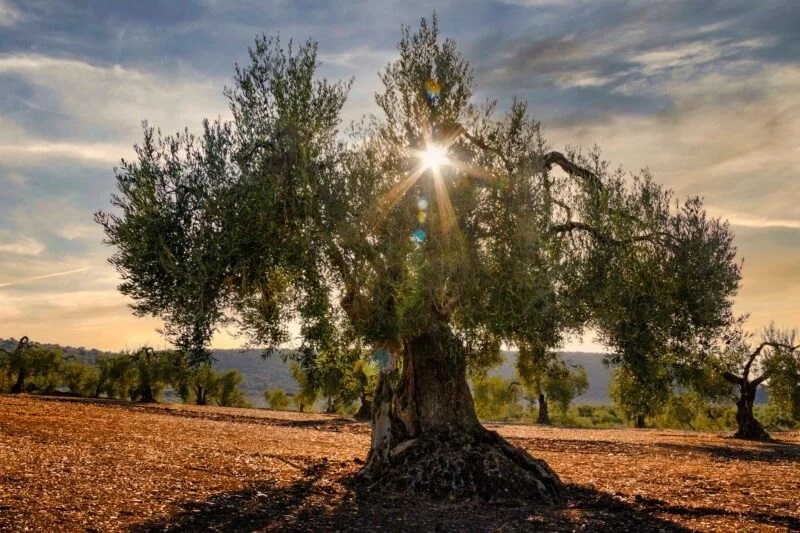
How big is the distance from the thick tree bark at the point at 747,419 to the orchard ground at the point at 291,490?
46.3 feet

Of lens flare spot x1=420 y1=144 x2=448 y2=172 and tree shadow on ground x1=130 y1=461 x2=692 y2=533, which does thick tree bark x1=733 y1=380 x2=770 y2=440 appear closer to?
→ tree shadow on ground x1=130 y1=461 x2=692 y2=533

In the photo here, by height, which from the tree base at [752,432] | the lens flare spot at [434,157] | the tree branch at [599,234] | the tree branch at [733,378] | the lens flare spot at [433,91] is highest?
the lens flare spot at [433,91]

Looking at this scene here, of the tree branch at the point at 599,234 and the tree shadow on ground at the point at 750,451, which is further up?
the tree branch at the point at 599,234

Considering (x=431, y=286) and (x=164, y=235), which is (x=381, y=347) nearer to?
(x=431, y=286)

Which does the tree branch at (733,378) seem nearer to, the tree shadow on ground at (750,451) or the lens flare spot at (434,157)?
the tree shadow on ground at (750,451)

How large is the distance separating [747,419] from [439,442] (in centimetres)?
3307

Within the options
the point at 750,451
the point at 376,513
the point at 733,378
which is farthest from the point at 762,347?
the point at 376,513

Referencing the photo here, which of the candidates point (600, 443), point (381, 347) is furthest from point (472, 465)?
point (600, 443)

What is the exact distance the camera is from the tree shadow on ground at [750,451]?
29.2 metres

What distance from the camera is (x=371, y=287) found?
16.4 meters

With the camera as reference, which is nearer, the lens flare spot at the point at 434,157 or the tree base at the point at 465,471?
the tree base at the point at 465,471

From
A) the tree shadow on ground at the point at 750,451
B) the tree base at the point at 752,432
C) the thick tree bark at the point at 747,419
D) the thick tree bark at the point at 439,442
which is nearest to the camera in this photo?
the thick tree bark at the point at 439,442

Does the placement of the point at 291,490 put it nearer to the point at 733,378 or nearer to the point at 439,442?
the point at 439,442

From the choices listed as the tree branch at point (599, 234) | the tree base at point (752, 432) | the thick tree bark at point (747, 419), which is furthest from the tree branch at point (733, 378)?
the tree branch at point (599, 234)
